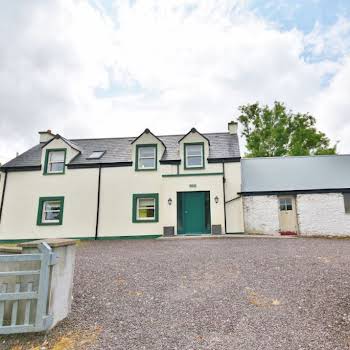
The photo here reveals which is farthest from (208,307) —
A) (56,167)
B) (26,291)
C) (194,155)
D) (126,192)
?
(56,167)

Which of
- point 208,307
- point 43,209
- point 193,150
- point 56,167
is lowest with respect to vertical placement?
Result: point 208,307

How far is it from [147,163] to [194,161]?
10.6 ft

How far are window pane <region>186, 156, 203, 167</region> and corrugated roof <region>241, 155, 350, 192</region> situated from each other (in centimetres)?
333

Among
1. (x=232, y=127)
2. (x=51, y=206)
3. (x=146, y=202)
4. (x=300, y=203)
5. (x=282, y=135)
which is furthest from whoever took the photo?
(x=282, y=135)

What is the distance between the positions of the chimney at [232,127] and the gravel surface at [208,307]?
12.6 m

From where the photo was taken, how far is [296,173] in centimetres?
1627

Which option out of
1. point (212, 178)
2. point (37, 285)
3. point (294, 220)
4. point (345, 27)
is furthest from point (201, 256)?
point (345, 27)

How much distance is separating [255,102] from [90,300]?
99.1ft

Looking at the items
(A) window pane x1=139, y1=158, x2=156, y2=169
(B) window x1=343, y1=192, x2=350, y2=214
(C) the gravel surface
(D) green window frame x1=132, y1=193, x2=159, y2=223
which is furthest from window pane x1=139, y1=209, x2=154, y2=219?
(B) window x1=343, y1=192, x2=350, y2=214

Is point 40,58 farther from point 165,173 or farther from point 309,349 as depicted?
point 309,349

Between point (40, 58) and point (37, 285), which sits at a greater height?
point (40, 58)

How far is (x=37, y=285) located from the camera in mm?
3438

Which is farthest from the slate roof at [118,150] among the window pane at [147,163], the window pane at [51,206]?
the window pane at [51,206]

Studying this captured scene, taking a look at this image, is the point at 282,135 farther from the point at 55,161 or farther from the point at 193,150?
the point at 55,161
